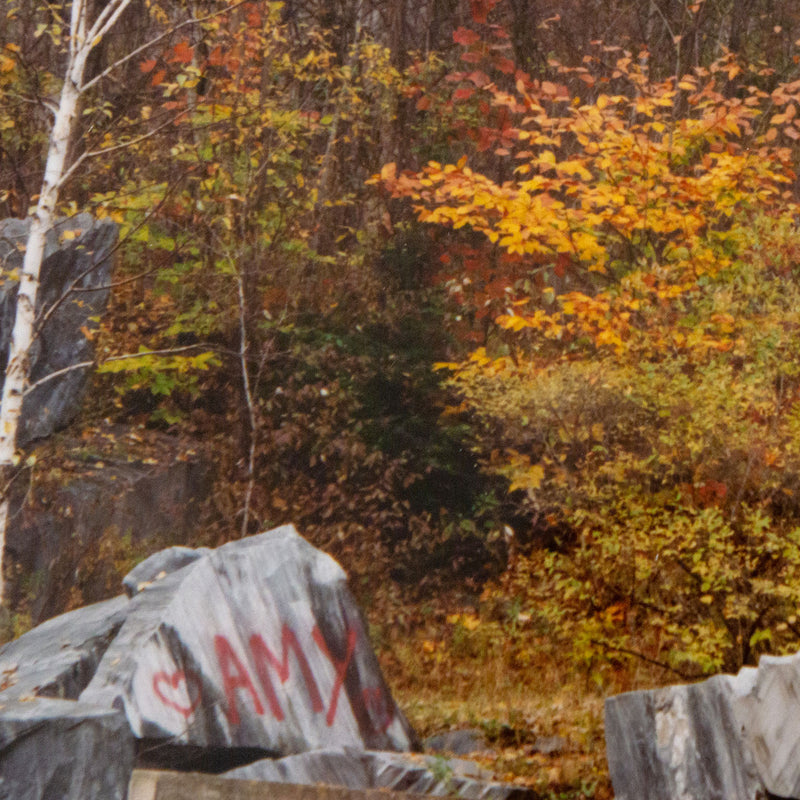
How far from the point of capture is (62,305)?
29.3 ft

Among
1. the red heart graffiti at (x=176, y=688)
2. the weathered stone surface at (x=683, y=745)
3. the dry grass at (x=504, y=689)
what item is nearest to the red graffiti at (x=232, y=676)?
the red heart graffiti at (x=176, y=688)

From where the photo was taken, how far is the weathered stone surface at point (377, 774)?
4836 mm

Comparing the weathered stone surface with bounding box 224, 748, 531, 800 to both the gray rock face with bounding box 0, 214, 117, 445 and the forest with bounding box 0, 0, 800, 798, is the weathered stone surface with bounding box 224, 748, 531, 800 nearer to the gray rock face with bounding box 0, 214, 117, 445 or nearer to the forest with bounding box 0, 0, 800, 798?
the forest with bounding box 0, 0, 800, 798

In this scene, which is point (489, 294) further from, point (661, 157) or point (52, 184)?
point (52, 184)

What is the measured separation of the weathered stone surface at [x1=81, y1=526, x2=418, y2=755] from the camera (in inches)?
196

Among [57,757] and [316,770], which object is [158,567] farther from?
[57,757]

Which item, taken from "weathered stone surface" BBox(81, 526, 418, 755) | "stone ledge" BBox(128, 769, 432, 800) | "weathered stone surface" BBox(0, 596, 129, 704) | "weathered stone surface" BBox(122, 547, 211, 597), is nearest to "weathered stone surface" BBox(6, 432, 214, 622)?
"weathered stone surface" BBox(0, 596, 129, 704)

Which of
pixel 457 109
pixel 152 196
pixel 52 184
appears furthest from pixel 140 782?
pixel 457 109

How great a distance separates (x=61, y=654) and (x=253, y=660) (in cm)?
114

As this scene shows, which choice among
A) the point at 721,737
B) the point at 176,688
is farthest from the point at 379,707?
the point at 721,737

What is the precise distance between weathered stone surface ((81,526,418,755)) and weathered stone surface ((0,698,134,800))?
0.46m

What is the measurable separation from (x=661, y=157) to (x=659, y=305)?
1.42 meters

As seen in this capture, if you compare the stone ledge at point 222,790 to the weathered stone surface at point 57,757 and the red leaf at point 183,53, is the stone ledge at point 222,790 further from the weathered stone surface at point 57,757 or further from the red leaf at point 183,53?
the red leaf at point 183,53

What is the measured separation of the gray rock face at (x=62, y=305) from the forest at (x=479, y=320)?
Result: 576 mm
